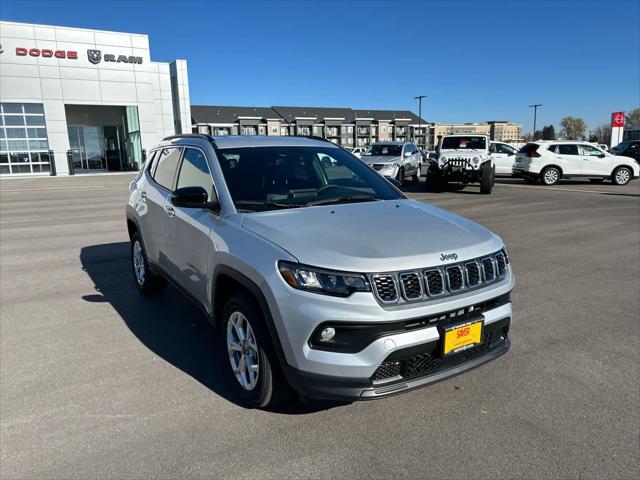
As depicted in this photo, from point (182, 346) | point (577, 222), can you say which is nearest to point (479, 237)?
point (182, 346)

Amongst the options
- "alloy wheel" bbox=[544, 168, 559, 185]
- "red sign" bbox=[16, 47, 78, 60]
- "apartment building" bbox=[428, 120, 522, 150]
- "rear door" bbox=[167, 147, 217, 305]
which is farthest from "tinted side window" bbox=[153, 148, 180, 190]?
"apartment building" bbox=[428, 120, 522, 150]

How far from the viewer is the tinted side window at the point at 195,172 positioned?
358 cm

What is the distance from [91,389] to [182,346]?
83 cm

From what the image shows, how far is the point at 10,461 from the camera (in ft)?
8.43

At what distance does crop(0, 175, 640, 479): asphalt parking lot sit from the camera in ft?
8.33

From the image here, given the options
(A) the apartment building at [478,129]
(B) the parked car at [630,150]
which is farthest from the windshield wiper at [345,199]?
(A) the apartment building at [478,129]

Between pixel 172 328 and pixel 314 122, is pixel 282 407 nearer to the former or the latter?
pixel 172 328

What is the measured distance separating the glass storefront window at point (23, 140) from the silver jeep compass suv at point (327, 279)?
1350 inches

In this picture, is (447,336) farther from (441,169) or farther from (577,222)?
(441,169)

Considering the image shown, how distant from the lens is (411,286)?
98.2 inches

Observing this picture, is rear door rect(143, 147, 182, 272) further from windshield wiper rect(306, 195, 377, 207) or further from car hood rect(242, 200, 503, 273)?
car hood rect(242, 200, 503, 273)

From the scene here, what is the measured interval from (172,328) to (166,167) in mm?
1593

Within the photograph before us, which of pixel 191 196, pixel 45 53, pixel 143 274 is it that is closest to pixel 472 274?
pixel 191 196

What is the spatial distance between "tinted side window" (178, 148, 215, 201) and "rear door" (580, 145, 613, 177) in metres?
19.7
